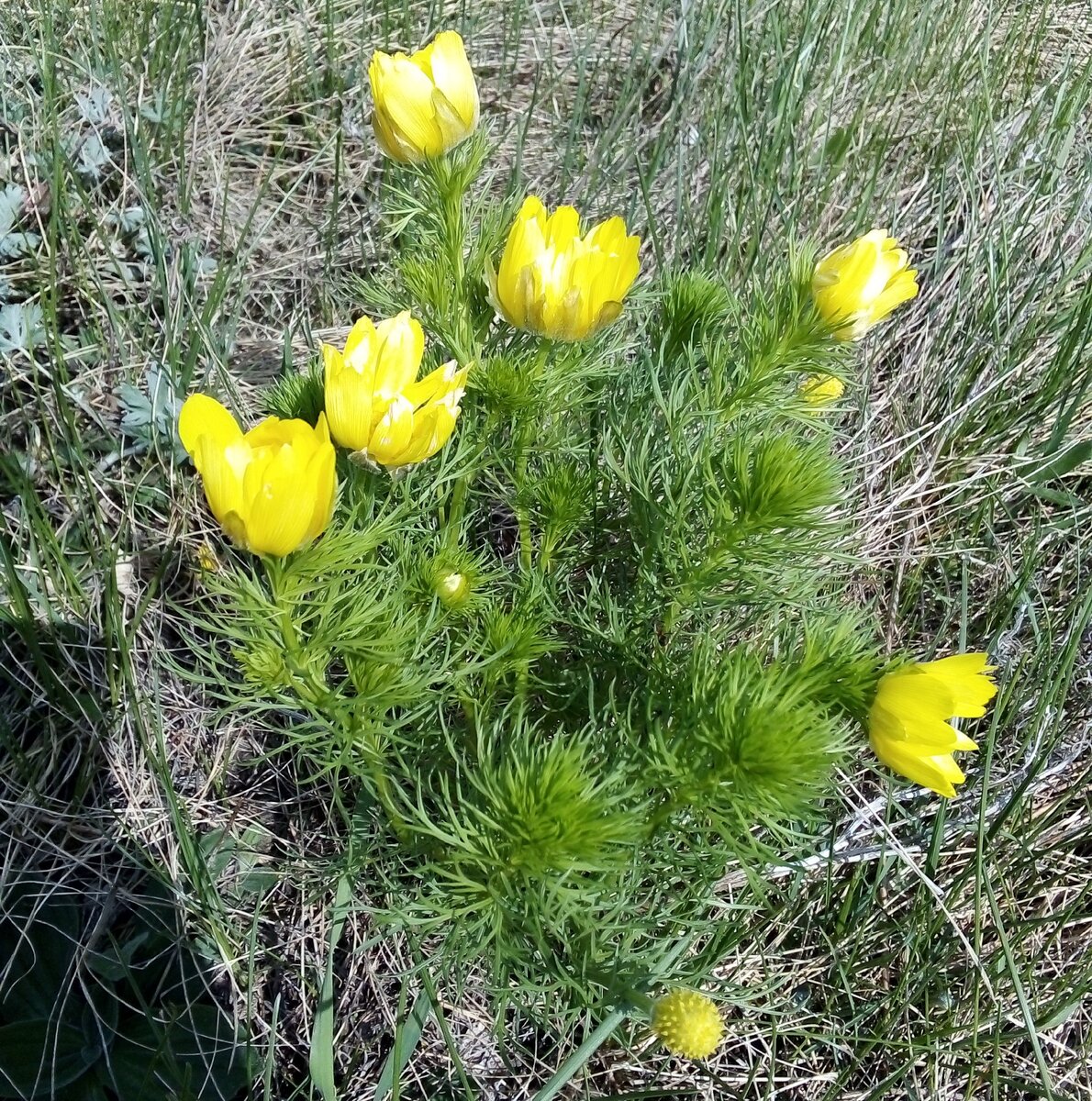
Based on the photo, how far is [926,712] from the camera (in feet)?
2.71

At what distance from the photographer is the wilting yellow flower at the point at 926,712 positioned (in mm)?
828

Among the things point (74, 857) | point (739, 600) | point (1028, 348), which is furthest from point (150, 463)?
point (1028, 348)

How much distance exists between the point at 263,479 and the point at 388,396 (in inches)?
6.3

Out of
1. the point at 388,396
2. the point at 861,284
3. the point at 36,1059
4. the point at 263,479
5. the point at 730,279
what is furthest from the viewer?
the point at 730,279

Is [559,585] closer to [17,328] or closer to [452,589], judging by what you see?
[452,589]

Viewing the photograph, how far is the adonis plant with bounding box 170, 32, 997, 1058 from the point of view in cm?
86

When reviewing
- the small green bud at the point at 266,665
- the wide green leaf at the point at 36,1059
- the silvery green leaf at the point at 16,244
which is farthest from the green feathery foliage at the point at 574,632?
the silvery green leaf at the point at 16,244

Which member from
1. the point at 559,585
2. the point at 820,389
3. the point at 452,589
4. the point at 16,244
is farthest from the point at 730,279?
the point at 16,244

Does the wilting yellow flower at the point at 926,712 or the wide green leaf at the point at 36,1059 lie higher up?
the wilting yellow flower at the point at 926,712

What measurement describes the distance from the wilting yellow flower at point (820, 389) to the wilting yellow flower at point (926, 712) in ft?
1.35

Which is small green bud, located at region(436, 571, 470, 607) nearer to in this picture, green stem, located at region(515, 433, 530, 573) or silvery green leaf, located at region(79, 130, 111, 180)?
green stem, located at region(515, 433, 530, 573)

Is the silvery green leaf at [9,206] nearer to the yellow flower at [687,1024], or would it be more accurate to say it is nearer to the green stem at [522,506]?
the green stem at [522,506]

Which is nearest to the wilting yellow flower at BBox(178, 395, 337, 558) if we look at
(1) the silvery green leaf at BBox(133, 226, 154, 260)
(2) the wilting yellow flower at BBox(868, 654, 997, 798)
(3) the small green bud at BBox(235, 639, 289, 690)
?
(3) the small green bud at BBox(235, 639, 289, 690)

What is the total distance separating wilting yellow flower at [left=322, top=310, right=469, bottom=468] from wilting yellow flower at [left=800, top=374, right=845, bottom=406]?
0.47 meters
